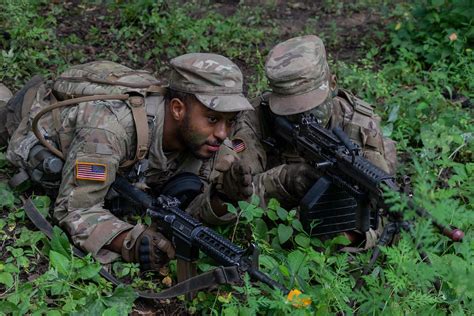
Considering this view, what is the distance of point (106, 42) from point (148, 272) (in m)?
3.70

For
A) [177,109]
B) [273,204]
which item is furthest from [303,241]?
[177,109]

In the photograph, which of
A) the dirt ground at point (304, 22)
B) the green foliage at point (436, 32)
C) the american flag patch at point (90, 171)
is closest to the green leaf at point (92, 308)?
the american flag patch at point (90, 171)

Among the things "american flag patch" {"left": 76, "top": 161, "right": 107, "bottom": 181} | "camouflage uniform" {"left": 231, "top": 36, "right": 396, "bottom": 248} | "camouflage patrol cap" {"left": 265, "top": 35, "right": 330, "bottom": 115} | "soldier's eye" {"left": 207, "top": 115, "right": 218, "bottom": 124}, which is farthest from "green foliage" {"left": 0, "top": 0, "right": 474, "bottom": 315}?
"camouflage patrol cap" {"left": 265, "top": 35, "right": 330, "bottom": 115}

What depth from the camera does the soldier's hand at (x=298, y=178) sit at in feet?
15.4

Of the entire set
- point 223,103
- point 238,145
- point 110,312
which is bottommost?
point 238,145

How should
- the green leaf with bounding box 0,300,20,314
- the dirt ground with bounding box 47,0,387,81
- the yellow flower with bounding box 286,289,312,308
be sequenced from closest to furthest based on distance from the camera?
the yellow flower with bounding box 286,289,312,308, the green leaf with bounding box 0,300,20,314, the dirt ground with bounding box 47,0,387,81

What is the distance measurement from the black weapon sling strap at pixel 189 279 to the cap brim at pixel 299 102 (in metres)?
1.52

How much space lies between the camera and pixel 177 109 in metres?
4.73

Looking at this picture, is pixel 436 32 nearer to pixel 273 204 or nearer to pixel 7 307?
pixel 273 204

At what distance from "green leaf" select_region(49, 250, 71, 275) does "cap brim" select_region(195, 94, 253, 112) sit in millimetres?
1331

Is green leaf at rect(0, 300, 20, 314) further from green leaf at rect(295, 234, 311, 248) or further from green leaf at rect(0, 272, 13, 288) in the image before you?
green leaf at rect(295, 234, 311, 248)

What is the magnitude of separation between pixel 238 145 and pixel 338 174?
1.06m

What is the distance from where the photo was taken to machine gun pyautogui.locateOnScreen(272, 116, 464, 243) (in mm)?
4160

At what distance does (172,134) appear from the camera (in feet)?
15.8
